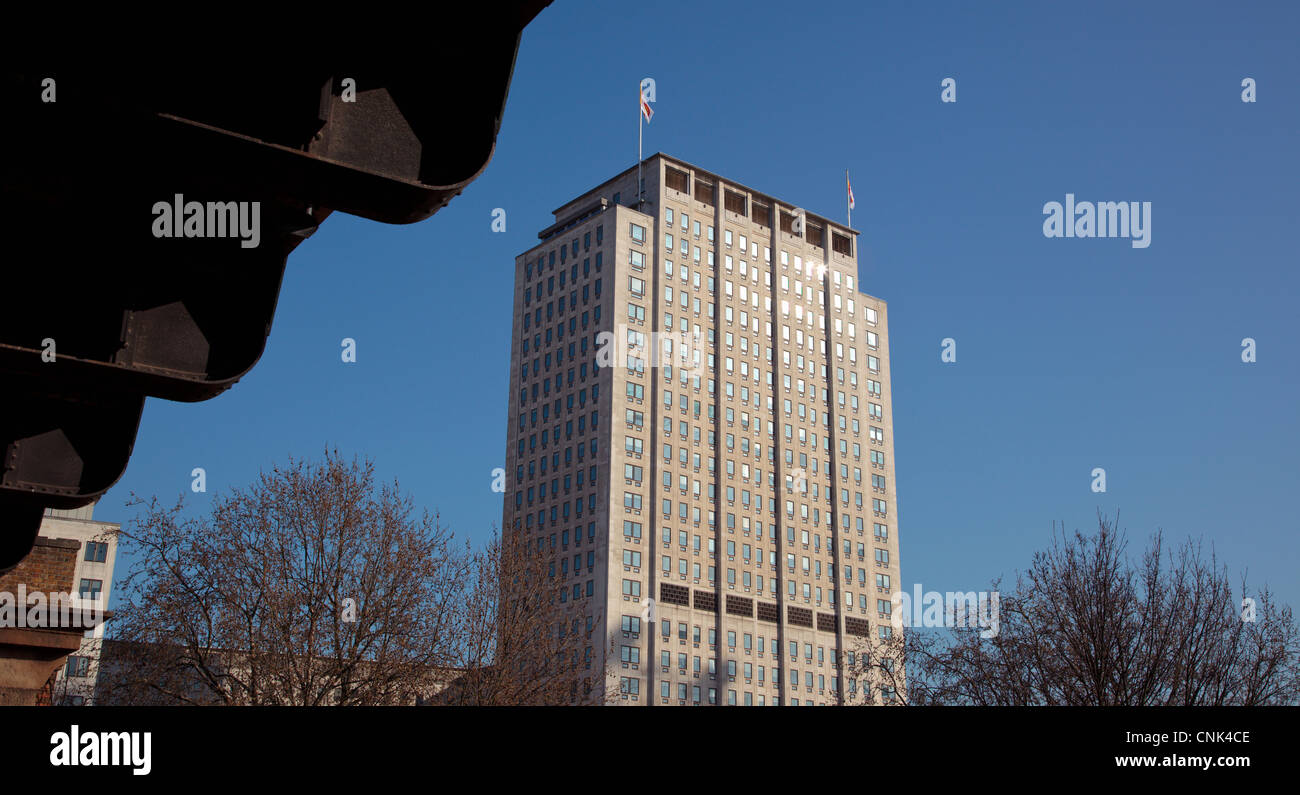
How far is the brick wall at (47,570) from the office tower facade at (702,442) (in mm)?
96286

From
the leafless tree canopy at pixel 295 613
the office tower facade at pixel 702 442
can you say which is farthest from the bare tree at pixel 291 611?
the office tower facade at pixel 702 442

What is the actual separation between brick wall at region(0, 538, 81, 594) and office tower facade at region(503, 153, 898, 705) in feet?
316

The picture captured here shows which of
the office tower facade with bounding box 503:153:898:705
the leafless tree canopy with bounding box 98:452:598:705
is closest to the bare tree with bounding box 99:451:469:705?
the leafless tree canopy with bounding box 98:452:598:705

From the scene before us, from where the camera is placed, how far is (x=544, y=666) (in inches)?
1864

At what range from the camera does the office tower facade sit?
4727 inches

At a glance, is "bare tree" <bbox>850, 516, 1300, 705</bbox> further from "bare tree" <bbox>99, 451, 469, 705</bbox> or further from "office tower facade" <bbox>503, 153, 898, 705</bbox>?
"office tower facade" <bbox>503, 153, 898, 705</bbox>

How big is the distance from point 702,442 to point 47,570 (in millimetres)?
112274

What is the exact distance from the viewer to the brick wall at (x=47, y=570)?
58.3 ft

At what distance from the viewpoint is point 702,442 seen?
424ft
